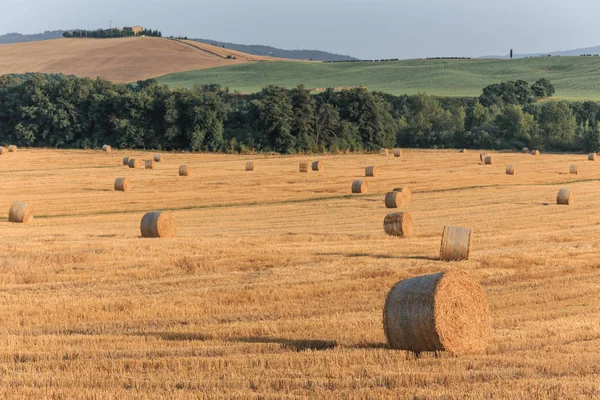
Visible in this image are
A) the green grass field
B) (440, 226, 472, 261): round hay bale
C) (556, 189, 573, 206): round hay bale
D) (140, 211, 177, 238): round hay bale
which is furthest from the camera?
the green grass field

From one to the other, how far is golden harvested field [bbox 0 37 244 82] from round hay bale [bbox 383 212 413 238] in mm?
90008

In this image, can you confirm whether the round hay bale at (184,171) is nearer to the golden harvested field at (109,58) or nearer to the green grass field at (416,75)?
the green grass field at (416,75)

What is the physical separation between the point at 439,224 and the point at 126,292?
11.8 metres

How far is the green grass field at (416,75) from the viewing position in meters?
111

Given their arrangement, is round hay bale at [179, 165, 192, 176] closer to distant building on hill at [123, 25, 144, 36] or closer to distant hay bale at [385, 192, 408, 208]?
distant hay bale at [385, 192, 408, 208]

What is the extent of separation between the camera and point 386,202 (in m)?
28.8

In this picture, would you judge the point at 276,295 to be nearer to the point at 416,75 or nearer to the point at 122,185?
the point at 122,185

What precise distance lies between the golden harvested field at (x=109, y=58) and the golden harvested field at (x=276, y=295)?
83.8m

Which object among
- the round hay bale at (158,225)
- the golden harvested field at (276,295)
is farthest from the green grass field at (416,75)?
the round hay bale at (158,225)

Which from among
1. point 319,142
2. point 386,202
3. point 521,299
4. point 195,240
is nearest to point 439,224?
point 386,202

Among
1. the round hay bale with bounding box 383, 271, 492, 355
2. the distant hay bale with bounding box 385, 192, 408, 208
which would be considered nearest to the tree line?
the distant hay bale with bounding box 385, 192, 408, 208

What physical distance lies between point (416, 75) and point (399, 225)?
108m

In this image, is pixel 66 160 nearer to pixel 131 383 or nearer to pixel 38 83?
pixel 38 83

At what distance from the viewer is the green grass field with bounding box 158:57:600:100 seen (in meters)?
111
